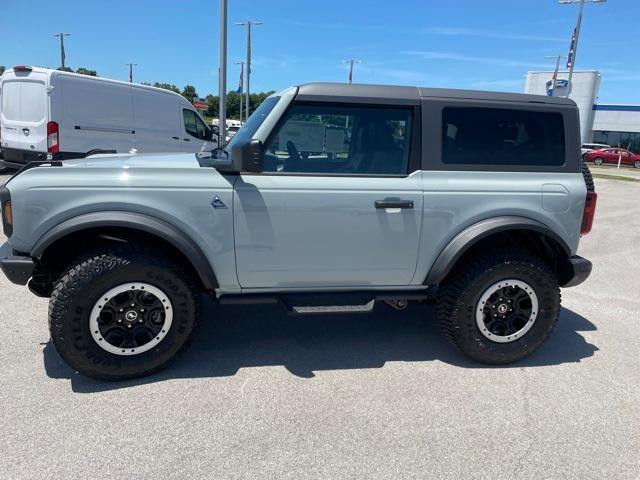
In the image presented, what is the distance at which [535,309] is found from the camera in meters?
3.66

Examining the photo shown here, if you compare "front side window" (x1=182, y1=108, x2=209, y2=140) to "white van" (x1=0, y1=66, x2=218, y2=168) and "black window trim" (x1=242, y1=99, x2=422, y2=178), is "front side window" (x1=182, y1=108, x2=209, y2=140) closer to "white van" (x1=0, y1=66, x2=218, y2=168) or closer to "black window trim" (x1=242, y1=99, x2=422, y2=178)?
"white van" (x1=0, y1=66, x2=218, y2=168)

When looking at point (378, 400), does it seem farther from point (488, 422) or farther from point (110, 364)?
point (110, 364)

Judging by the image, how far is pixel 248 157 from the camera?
3.03 metres

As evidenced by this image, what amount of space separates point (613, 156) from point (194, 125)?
35837 mm

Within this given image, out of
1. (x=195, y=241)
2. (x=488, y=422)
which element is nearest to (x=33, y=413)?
(x=195, y=241)

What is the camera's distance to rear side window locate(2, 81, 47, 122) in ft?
33.3

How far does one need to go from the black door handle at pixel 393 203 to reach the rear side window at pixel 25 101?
9.42 metres

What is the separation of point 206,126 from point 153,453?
456 inches

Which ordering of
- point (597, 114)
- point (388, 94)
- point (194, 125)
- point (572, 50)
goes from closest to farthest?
1. point (388, 94)
2. point (194, 125)
3. point (572, 50)
4. point (597, 114)

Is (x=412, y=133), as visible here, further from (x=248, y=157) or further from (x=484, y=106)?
(x=248, y=157)

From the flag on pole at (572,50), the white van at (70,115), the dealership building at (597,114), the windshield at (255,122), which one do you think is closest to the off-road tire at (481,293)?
the windshield at (255,122)

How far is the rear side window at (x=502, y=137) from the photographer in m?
3.47

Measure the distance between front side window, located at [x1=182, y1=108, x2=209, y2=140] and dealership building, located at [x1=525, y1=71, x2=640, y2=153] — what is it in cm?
4838

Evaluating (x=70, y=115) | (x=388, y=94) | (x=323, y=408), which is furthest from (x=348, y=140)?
(x=70, y=115)
